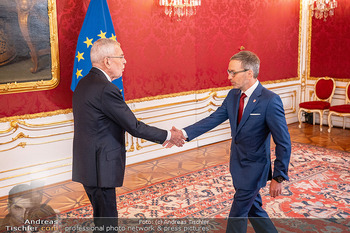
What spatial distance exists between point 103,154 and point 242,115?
1.01 meters

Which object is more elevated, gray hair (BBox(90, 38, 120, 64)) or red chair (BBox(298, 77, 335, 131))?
gray hair (BBox(90, 38, 120, 64))

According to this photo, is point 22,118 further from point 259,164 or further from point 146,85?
point 259,164

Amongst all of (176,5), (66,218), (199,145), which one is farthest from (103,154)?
(199,145)

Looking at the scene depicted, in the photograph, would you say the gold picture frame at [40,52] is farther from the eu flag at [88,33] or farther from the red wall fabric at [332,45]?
the red wall fabric at [332,45]

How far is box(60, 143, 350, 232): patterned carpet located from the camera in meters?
3.94

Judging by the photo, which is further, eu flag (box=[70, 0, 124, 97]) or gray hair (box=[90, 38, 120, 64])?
eu flag (box=[70, 0, 124, 97])

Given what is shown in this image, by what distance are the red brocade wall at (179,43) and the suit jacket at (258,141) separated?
3114mm

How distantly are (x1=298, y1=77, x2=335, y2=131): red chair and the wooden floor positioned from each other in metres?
0.42

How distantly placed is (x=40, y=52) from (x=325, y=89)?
5977mm

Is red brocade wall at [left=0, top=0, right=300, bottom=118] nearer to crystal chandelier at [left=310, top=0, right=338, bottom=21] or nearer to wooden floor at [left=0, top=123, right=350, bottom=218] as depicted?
crystal chandelier at [left=310, top=0, right=338, bottom=21]

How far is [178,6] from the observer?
617 cm

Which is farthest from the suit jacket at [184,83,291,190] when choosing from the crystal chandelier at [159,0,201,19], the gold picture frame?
the crystal chandelier at [159,0,201,19]

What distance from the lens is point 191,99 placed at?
22.4 feet

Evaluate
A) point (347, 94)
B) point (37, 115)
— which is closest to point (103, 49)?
point (37, 115)
